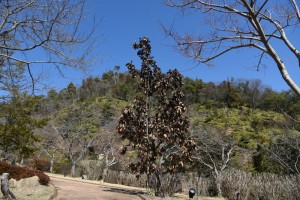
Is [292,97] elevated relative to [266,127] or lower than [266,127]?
elevated

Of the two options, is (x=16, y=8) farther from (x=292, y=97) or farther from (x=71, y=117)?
(x=292, y=97)

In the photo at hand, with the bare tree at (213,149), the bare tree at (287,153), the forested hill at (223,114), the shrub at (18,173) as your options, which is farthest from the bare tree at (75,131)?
the bare tree at (287,153)

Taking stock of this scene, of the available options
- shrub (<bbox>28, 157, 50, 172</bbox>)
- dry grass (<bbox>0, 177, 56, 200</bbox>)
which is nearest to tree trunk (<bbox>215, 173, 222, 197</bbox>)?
dry grass (<bbox>0, 177, 56, 200</bbox>)

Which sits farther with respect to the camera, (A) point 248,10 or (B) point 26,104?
(B) point 26,104

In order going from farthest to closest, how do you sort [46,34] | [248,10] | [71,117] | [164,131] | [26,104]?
[71,117] < [26,104] < [164,131] < [46,34] < [248,10]

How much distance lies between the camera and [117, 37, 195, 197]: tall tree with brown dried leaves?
15.0 m

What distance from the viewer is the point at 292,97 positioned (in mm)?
40625

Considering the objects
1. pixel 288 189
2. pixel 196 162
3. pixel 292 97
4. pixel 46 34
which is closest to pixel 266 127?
pixel 292 97

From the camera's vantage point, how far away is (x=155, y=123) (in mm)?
15414

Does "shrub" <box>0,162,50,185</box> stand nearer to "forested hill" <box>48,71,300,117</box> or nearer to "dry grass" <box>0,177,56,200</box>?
"dry grass" <box>0,177,56,200</box>

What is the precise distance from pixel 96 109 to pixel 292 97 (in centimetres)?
2289

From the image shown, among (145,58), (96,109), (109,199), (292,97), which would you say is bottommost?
(109,199)

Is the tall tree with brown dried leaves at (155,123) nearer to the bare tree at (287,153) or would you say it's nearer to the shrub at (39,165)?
the bare tree at (287,153)

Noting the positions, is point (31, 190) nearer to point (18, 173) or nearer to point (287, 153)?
point (18, 173)
